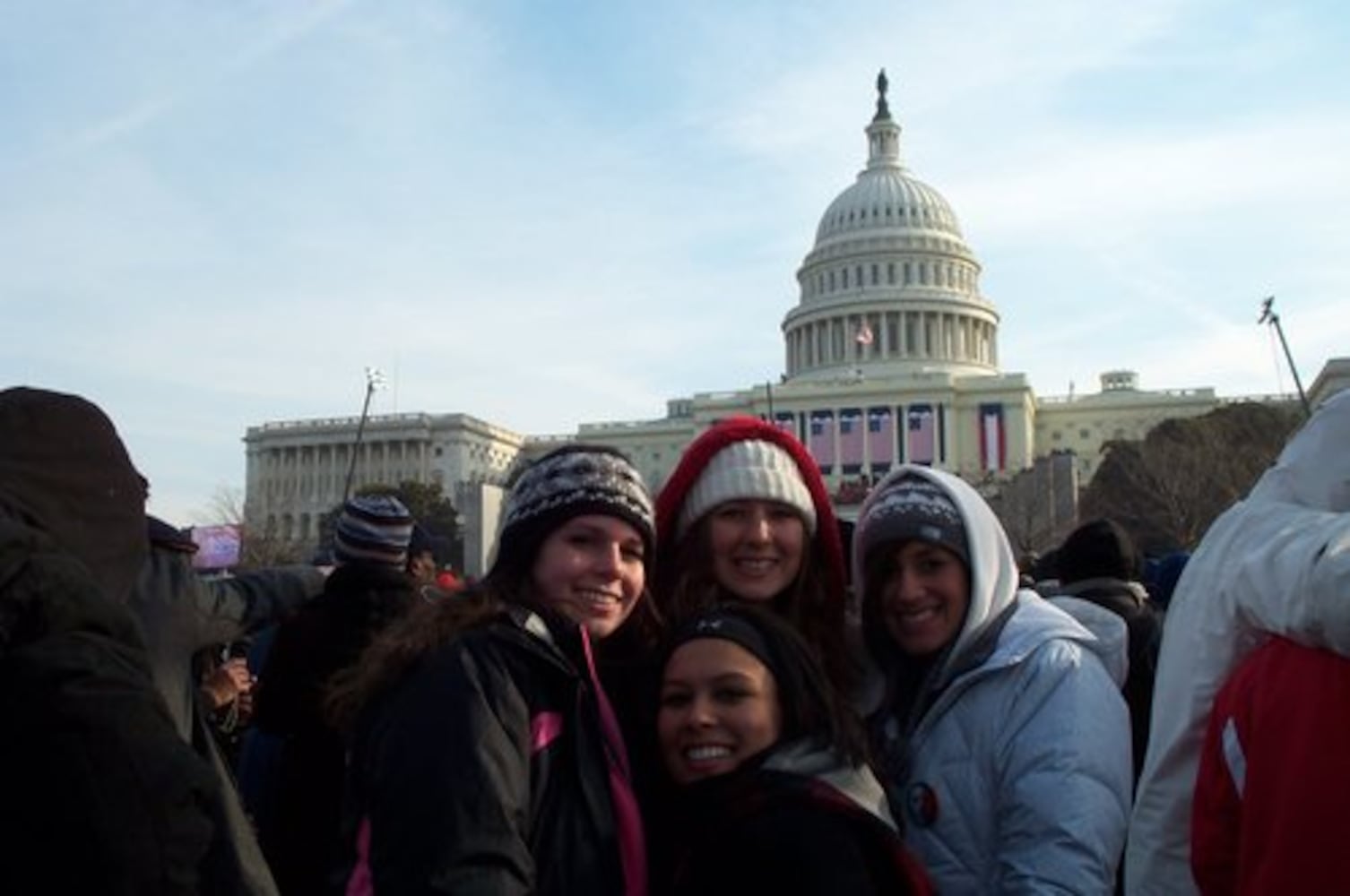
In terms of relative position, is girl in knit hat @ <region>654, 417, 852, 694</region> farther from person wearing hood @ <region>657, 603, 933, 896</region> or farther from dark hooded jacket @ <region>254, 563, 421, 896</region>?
dark hooded jacket @ <region>254, 563, 421, 896</region>

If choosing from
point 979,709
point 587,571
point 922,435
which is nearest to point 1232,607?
point 979,709

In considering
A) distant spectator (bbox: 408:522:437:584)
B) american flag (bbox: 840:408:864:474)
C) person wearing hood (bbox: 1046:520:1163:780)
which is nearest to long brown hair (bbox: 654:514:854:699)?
person wearing hood (bbox: 1046:520:1163:780)

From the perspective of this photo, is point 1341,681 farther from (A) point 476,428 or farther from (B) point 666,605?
(A) point 476,428

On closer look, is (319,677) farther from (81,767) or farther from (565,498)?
(81,767)

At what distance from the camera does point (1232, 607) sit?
2.38 meters

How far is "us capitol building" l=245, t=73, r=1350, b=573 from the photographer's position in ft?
262

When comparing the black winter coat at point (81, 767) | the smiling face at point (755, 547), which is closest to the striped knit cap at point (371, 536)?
A: the smiling face at point (755, 547)

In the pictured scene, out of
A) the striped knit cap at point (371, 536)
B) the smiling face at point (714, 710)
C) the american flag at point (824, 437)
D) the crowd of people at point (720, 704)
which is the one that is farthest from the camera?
the american flag at point (824, 437)

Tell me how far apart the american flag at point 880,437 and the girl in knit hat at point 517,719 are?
76644 millimetres

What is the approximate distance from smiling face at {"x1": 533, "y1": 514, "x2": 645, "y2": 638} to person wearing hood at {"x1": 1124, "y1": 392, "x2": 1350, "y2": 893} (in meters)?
1.10

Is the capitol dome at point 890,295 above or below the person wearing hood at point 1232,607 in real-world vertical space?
above

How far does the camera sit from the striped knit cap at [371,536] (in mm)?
4664

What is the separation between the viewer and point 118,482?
7.38 feet

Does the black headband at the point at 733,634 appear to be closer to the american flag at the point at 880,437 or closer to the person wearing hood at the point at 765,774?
the person wearing hood at the point at 765,774
